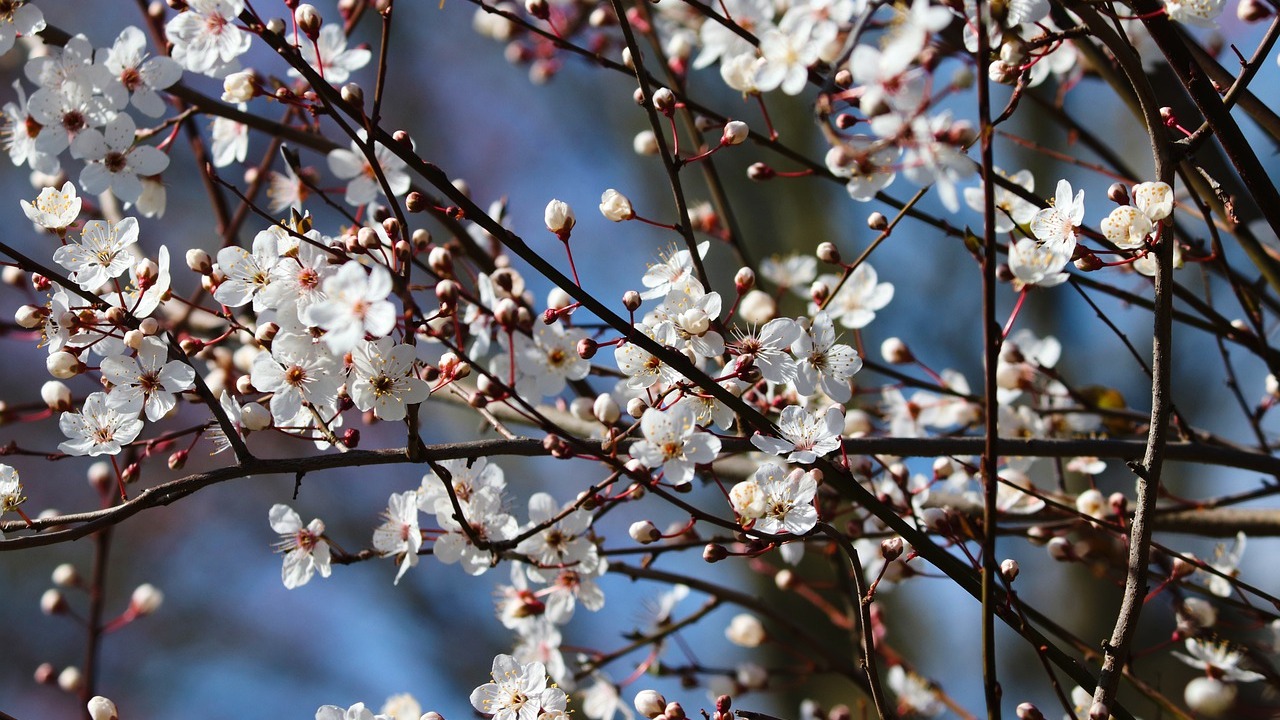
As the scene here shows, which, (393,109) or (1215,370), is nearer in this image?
(1215,370)

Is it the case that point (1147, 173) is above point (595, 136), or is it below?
above

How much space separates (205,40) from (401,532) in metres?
0.86

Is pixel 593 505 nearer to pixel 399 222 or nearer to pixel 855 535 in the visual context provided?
pixel 399 222

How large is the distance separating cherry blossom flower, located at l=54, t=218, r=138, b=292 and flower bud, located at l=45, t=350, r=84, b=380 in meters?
0.11

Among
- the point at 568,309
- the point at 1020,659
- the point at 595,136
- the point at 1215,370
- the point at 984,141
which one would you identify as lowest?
the point at 1020,659

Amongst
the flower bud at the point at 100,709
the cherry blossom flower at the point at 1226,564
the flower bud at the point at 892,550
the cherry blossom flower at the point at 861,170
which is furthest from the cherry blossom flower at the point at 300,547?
the cherry blossom flower at the point at 1226,564

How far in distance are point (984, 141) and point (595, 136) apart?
4.76 meters

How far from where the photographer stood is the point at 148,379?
143 centimetres

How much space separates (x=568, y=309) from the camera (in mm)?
1347

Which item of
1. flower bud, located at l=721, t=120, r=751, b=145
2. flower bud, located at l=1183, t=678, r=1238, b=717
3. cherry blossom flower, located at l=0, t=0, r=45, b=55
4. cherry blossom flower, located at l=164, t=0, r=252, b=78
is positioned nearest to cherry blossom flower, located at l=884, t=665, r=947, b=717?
flower bud, located at l=1183, t=678, r=1238, b=717

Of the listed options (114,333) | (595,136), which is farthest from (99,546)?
(595,136)

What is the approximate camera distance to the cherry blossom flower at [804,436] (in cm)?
128

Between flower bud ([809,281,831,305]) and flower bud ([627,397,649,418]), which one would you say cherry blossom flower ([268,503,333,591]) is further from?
flower bud ([809,281,831,305])

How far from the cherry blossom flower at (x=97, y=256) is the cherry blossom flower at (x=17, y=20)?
386 millimetres
